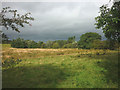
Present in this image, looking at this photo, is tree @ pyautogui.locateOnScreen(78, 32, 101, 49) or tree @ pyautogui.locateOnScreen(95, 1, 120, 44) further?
tree @ pyautogui.locateOnScreen(78, 32, 101, 49)

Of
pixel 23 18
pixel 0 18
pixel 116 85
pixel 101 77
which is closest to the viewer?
pixel 0 18

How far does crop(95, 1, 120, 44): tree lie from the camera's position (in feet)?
34.8

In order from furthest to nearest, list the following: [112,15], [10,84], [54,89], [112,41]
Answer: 1. [112,41]
2. [112,15]
3. [10,84]
4. [54,89]

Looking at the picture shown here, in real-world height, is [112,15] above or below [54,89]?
above

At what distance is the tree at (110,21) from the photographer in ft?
34.8

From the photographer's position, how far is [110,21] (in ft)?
34.9

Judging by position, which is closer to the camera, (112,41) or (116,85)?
(116,85)

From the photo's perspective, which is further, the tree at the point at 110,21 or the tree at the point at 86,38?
the tree at the point at 86,38

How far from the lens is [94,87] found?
7.72 metres

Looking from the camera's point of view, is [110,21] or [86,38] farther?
[86,38]

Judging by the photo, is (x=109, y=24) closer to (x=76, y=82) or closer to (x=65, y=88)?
(x=76, y=82)

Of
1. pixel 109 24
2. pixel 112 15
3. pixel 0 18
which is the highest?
pixel 112 15

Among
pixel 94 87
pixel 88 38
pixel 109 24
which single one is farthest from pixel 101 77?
pixel 88 38

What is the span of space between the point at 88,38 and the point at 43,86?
5048 cm
